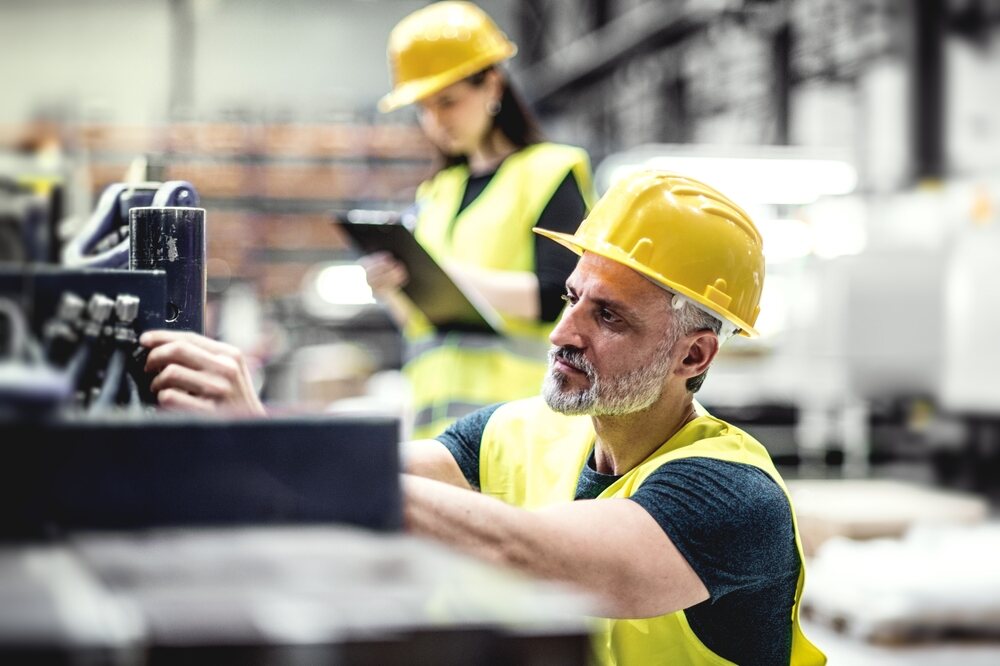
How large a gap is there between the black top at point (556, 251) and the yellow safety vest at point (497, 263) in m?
0.02

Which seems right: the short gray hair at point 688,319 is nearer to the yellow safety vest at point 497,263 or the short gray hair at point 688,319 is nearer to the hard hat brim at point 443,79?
the yellow safety vest at point 497,263

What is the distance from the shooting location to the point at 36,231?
112cm

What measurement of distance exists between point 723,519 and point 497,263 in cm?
156

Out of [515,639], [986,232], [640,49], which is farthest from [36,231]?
[640,49]

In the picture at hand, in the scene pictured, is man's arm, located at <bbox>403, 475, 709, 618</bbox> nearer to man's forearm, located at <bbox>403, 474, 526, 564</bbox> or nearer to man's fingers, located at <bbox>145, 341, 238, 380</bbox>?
man's forearm, located at <bbox>403, 474, 526, 564</bbox>

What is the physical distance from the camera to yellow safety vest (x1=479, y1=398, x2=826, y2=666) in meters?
1.76

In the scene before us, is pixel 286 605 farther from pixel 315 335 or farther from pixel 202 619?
pixel 315 335

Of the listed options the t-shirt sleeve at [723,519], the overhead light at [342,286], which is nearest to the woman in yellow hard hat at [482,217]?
the t-shirt sleeve at [723,519]

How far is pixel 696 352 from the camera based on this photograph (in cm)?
204

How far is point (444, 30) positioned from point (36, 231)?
2.49 metres

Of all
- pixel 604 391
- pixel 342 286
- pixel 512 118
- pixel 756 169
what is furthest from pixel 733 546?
pixel 342 286

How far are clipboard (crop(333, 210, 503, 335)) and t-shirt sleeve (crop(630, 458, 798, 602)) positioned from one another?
125 centimetres

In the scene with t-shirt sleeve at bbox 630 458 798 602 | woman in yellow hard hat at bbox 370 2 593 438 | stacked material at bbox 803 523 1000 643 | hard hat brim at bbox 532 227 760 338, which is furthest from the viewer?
stacked material at bbox 803 523 1000 643

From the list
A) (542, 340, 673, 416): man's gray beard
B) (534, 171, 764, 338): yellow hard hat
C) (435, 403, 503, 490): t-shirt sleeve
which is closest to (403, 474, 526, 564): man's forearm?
(542, 340, 673, 416): man's gray beard
